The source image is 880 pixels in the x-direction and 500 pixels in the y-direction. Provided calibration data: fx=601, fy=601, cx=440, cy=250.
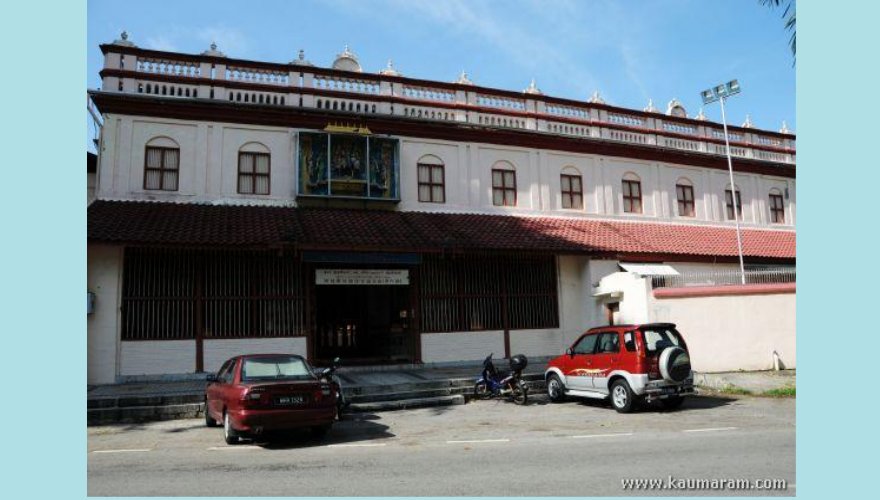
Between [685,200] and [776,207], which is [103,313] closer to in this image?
[685,200]

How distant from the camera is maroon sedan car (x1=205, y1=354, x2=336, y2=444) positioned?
9281 millimetres

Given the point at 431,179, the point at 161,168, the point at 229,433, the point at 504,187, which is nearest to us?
the point at 229,433

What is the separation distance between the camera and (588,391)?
1307 cm

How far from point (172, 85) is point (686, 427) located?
53.2 feet

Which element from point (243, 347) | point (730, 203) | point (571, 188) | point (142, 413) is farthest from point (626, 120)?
point (142, 413)

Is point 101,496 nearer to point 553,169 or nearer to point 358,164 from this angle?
point 358,164

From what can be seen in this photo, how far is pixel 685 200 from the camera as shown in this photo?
23453 mm

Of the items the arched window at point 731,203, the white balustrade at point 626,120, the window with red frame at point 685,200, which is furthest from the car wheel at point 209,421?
the arched window at point 731,203

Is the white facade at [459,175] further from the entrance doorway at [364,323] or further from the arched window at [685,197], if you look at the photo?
the entrance doorway at [364,323]

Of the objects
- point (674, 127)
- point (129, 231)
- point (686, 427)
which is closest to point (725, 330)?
point (686, 427)

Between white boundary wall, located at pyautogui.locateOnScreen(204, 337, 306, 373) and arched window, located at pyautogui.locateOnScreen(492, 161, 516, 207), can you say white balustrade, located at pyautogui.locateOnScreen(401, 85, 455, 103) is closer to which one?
arched window, located at pyautogui.locateOnScreen(492, 161, 516, 207)

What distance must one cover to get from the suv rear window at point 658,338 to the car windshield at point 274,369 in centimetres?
657

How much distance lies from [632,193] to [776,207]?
24.9 feet

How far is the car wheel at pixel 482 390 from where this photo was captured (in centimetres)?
1417
